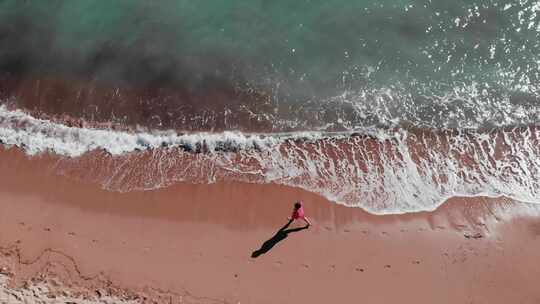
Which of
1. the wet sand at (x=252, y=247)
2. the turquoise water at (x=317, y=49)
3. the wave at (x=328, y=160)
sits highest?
the turquoise water at (x=317, y=49)

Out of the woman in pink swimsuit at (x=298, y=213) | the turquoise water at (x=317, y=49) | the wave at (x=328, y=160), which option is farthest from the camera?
the turquoise water at (x=317, y=49)

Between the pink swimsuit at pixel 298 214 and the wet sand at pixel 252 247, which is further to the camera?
the pink swimsuit at pixel 298 214

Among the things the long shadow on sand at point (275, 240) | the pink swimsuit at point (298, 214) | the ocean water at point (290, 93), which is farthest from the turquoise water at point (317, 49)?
the long shadow on sand at point (275, 240)

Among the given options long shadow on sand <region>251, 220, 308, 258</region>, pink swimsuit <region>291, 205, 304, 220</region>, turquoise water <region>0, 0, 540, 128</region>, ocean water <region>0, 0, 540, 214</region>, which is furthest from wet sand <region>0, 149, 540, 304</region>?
turquoise water <region>0, 0, 540, 128</region>

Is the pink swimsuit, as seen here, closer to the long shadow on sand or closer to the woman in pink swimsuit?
the woman in pink swimsuit

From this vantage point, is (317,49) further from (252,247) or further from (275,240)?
(252,247)

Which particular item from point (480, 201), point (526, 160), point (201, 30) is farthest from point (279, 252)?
point (201, 30)

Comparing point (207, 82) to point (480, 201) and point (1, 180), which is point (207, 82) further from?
point (480, 201)

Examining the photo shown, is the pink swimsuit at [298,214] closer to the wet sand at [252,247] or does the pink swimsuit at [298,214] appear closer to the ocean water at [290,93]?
the wet sand at [252,247]
